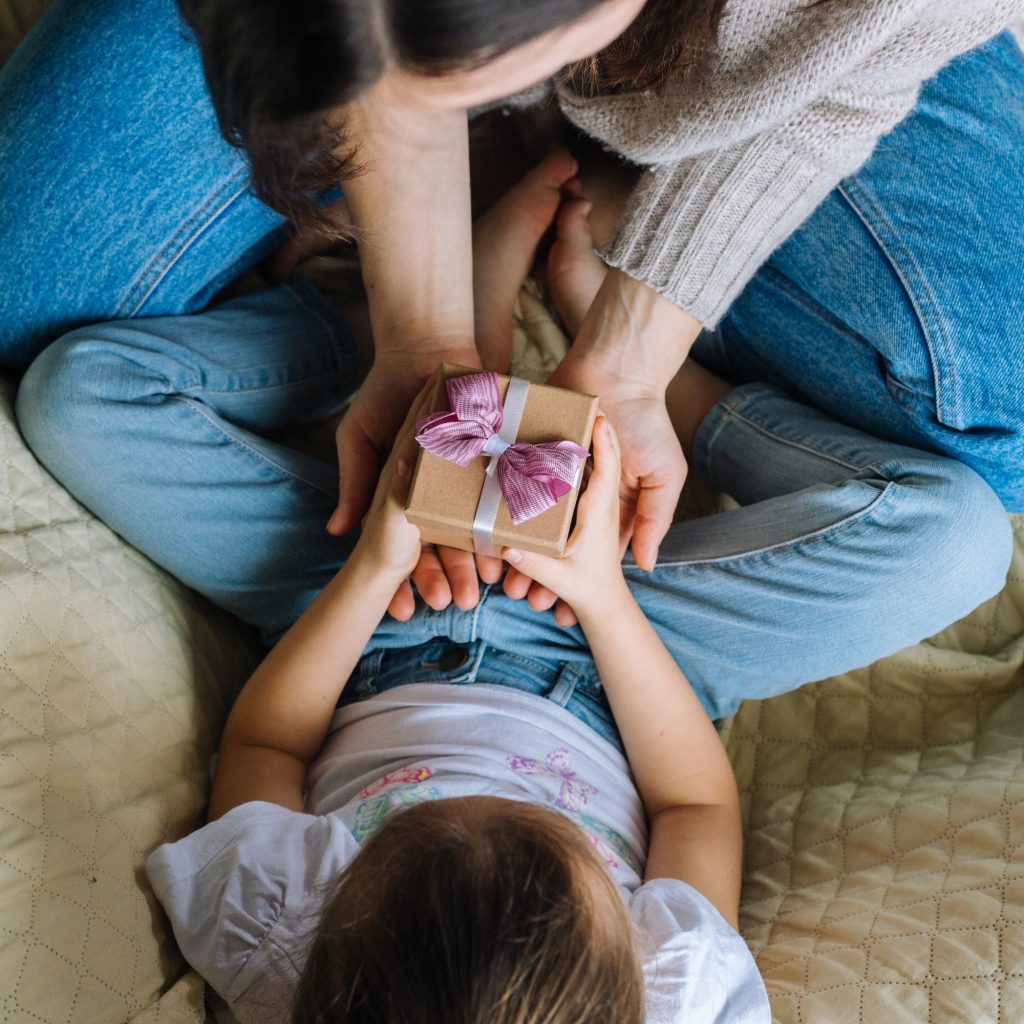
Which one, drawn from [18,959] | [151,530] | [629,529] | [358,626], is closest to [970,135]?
[629,529]

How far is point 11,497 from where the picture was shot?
0.90m

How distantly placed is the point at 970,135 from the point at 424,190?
20.0 inches

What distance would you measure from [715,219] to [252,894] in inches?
26.6

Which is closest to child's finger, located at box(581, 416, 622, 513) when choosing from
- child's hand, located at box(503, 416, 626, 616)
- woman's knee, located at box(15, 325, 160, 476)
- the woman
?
child's hand, located at box(503, 416, 626, 616)

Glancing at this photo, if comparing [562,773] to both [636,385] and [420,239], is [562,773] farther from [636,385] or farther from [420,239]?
A: [420,239]

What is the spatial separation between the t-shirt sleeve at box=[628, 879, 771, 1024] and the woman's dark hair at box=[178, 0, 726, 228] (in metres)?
0.59

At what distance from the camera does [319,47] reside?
19.5 inches

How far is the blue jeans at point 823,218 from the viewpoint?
89cm

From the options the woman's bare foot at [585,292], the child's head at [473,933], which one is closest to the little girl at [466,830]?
the child's head at [473,933]

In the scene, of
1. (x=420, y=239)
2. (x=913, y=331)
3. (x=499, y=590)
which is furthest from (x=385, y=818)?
(x=913, y=331)

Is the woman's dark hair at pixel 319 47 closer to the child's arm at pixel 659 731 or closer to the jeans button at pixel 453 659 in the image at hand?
the child's arm at pixel 659 731

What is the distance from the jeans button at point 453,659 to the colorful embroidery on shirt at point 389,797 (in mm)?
139

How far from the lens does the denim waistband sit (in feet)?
2.97

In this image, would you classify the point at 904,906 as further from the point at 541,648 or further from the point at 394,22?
the point at 394,22
